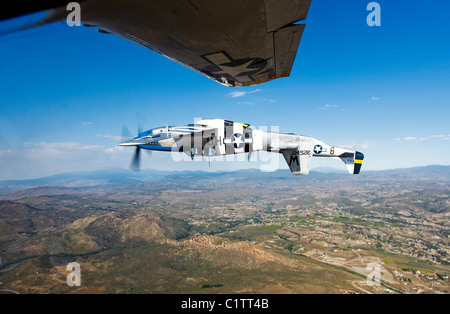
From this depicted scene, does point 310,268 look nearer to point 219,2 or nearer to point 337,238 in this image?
point 337,238

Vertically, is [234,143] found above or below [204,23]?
below

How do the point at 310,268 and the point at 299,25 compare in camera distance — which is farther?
the point at 310,268

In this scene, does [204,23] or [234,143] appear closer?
[204,23]

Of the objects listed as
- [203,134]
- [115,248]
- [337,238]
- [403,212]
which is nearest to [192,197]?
[115,248]

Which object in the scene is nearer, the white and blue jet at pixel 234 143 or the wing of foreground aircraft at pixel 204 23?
the wing of foreground aircraft at pixel 204 23

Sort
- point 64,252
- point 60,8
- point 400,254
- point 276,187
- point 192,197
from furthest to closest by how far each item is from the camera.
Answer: point 276,187 < point 192,197 < point 64,252 < point 400,254 < point 60,8
